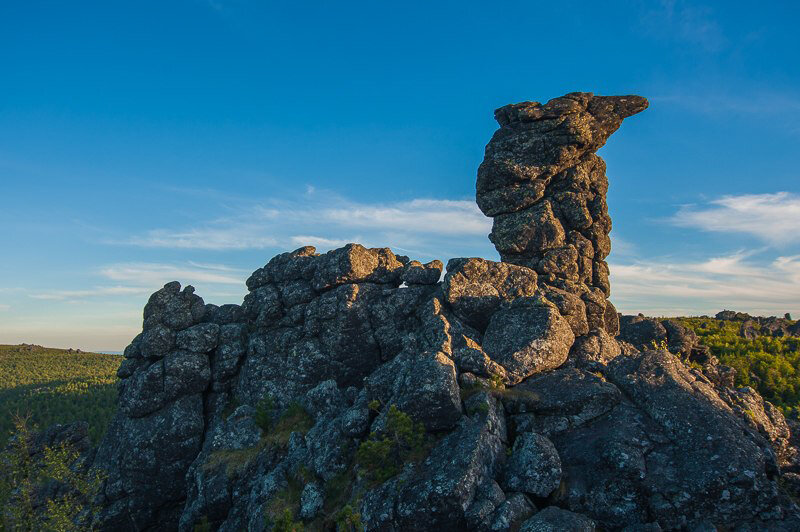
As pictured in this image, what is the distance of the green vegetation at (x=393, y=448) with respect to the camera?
25.3 m

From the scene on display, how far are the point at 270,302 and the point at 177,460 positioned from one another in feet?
54.0

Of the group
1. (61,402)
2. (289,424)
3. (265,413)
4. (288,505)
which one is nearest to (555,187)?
(289,424)

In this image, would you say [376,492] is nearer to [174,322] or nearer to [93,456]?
[174,322]

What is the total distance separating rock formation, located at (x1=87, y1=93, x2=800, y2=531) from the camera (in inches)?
900

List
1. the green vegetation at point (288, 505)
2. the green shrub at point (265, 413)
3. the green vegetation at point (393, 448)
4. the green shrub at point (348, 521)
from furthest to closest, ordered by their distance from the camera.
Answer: the green shrub at point (265, 413), the green vegetation at point (393, 448), the green vegetation at point (288, 505), the green shrub at point (348, 521)

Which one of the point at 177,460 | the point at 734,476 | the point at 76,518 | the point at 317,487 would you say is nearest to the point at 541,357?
the point at 734,476

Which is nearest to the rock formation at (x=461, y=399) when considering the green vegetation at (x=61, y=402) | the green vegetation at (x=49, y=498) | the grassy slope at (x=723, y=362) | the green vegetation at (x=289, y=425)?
the green vegetation at (x=289, y=425)

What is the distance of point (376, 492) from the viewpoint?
24.2 m

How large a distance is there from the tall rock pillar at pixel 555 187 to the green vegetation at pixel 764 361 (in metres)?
31.0

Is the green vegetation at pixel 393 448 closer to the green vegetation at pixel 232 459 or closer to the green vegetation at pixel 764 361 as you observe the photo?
the green vegetation at pixel 232 459

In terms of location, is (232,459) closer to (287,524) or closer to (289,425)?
(289,425)

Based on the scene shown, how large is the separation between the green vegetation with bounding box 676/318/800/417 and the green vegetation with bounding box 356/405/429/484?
49.0 meters

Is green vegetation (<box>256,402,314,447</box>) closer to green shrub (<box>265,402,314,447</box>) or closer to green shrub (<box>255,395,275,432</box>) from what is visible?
green shrub (<box>265,402,314,447</box>)

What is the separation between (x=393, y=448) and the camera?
2608 centimetres
